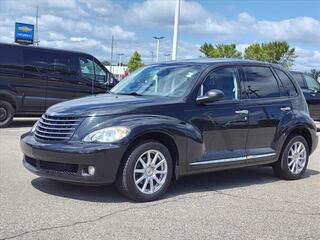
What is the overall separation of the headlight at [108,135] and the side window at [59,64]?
847cm

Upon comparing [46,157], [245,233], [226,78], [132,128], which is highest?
[226,78]

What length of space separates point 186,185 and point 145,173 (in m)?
1.24

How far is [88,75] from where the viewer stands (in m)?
15.0

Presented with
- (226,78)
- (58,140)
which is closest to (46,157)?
(58,140)


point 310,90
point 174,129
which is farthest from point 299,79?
point 174,129

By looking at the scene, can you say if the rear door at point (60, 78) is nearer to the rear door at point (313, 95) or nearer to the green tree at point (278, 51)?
the rear door at point (313, 95)

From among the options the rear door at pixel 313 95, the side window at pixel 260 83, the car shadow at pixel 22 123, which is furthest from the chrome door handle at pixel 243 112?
the rear door at pixel 313 95

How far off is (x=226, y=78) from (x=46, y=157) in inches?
106

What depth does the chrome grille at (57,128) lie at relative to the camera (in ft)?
20.3

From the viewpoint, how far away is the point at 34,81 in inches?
550

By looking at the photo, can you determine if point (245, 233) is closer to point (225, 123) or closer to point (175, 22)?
point (225, 123)

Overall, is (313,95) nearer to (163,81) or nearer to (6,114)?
(6,114)

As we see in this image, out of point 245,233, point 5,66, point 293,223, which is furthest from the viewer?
point 5,66

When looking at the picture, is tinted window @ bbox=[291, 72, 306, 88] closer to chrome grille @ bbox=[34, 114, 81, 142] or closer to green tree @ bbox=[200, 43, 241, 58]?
chrome grille @ bbox=[34, 114, 81, 142]
